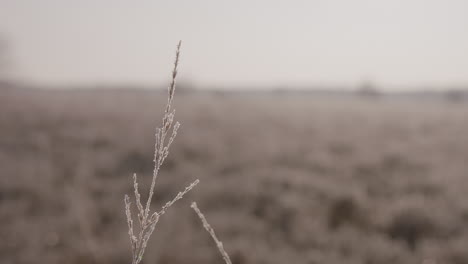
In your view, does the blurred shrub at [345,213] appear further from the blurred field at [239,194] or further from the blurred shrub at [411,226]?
the blurred shrub at [411,226]

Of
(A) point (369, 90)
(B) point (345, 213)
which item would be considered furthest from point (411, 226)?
(A) point (369, 90)

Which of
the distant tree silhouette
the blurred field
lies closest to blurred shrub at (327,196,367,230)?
the blurred field

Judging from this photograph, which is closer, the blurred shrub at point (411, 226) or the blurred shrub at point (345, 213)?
the blurred shrub at point (411, 226)

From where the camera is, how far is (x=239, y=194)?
232 inches

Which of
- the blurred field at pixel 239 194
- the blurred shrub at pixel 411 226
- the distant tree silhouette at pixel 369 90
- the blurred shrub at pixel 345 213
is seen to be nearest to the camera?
the blurred field at pixel 239 194

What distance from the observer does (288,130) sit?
1063 cm

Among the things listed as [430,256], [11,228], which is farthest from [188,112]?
[430,256]

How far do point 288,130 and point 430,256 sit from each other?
631 centimetres

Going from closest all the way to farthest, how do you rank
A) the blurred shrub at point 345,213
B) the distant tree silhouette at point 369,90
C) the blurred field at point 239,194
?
the blurred field at point 239,194, the blurred shrub at point 345,213, the distant tree silhouette at point 369,90

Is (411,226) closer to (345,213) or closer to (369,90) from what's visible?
(345,213)

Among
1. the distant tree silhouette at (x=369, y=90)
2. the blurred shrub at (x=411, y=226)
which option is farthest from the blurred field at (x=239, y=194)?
the distant tree silhouette at (x=369, y=90)

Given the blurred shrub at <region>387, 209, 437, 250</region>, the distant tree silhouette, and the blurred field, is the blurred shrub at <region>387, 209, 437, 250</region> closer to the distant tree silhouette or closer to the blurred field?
the blurred field

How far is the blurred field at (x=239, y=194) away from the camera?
14.8 feet

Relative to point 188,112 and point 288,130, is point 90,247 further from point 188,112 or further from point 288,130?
point 188,112
